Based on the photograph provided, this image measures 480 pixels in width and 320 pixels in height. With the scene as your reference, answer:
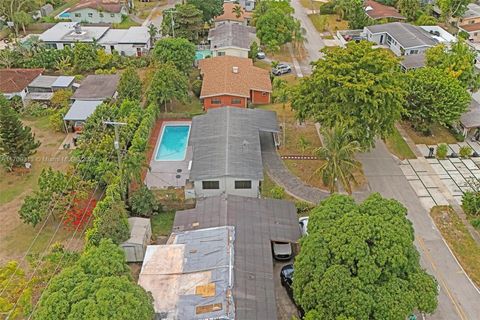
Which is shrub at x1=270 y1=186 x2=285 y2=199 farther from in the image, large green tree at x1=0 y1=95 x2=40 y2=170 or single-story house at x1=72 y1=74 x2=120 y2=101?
single-story house at x1=72 y1=74 x2=120 y2=101

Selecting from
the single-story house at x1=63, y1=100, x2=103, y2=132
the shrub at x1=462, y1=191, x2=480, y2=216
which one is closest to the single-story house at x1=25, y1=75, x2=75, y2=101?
the single-story house at x1=63, y1=100, x2=103, y2=132

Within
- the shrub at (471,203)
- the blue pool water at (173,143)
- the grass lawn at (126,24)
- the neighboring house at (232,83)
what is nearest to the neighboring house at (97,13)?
the grass lawn at (126,24)

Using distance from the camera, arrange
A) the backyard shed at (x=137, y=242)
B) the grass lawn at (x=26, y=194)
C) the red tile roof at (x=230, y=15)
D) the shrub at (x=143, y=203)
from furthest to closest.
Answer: the red tile roof at (x=230, y=15), the shrub at (x=143, y=203), the grass lawn at (x=26, y=194), the backyard shed at (x=137, y=242)

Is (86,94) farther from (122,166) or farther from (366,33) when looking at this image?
(366,33)

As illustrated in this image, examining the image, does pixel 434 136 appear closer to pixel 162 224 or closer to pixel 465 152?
pixel 465 152

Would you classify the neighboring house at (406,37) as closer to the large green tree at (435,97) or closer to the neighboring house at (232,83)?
the large green tree at (435,97)

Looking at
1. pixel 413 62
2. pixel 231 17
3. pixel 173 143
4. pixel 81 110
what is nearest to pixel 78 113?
pixel 81 110
